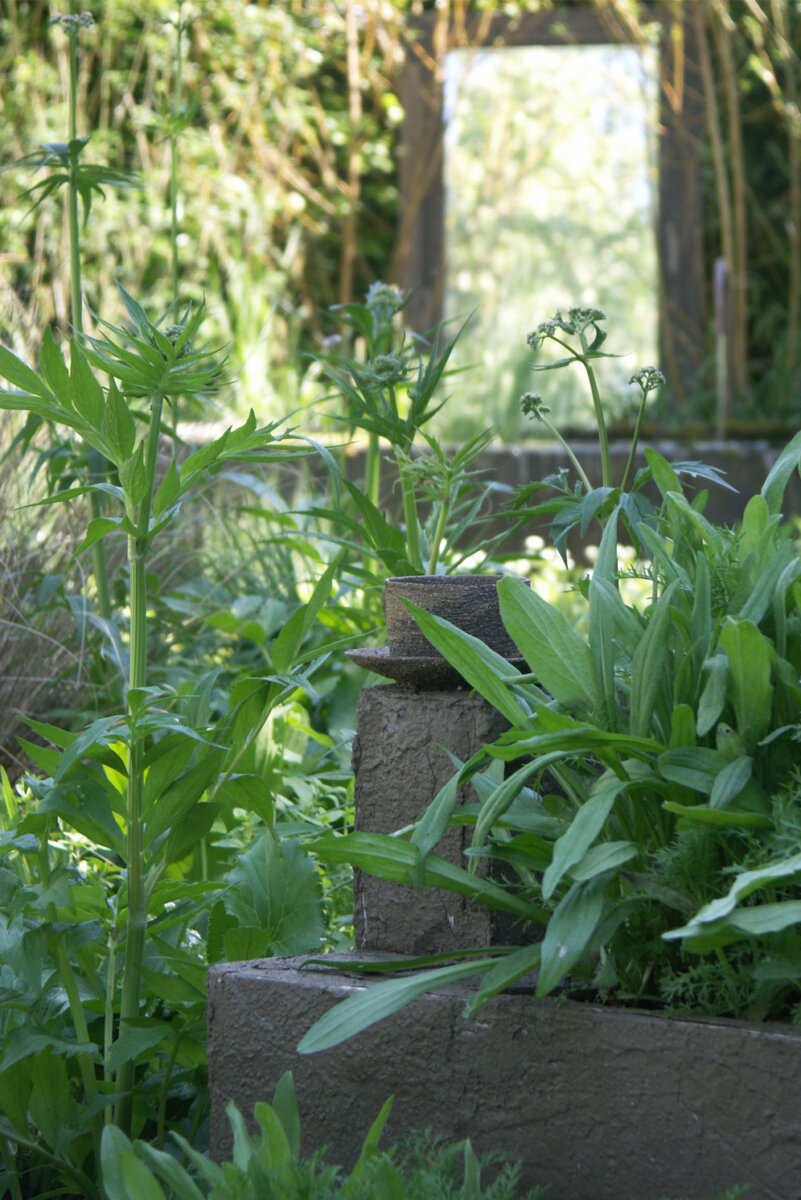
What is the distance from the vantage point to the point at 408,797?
1.29 metres

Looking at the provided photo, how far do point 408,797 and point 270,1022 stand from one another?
0.27m

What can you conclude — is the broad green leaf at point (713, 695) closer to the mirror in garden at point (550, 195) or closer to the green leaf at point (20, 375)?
the green leaf at point (20, 375)

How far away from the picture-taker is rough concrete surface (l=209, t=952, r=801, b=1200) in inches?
37.9

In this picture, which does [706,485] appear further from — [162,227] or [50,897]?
[162,227]

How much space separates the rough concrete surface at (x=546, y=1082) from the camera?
3.15 ft

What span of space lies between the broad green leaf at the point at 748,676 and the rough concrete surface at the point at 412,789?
29cm

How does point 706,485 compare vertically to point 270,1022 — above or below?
above

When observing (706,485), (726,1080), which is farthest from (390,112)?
(726,1080)

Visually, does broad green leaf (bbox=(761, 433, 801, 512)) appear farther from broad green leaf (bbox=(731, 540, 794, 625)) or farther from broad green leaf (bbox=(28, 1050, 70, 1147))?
broad green leaf (bbox=(28, 1050, 70, 1147))

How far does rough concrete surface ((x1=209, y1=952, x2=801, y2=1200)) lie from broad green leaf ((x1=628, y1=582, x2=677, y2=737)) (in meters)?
0.26

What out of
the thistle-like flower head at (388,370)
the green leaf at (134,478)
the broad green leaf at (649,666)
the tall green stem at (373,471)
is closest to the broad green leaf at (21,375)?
the green leaf at (134,478)

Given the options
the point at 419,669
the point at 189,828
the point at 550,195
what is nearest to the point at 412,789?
the point at 419,669

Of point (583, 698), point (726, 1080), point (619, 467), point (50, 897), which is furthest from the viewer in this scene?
point (619, 467)

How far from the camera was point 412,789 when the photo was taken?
4.23 feet
